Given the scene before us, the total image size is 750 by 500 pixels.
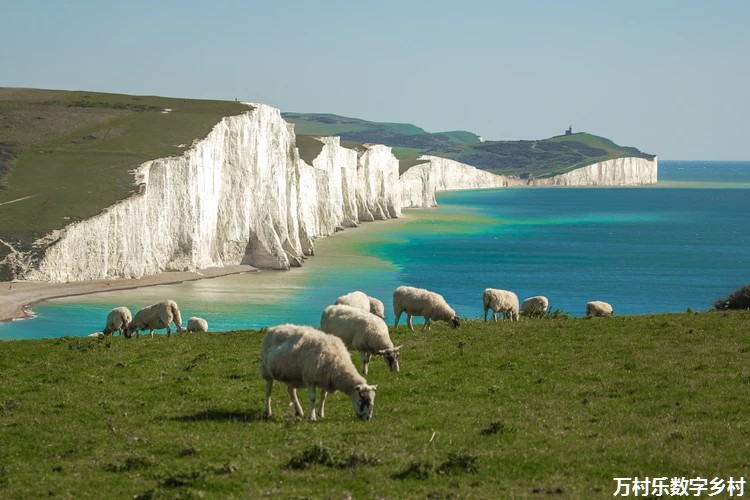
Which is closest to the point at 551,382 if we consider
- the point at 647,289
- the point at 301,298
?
the point at 301,298

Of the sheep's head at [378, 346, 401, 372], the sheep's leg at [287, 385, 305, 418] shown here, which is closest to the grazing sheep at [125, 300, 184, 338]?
the sheep's head at [378, 346, 401, 372]

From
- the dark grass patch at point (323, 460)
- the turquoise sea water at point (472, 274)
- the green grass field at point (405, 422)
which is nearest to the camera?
the green grass field at point (405, 422)

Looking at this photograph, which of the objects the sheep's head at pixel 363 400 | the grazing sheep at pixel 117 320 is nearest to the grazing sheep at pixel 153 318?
the grazing sheep at pixel 117 320

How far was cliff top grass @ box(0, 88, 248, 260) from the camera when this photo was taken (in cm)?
7375

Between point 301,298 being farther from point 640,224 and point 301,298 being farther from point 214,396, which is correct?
point 640,224

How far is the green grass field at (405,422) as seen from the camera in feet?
40.9

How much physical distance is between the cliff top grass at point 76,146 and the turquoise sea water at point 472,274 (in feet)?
33.6

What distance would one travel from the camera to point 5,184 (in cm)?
7969

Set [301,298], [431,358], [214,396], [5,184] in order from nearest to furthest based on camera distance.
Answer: [214,396] → [431,358] → [301,298] → [5,184]

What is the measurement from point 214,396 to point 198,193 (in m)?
66.3

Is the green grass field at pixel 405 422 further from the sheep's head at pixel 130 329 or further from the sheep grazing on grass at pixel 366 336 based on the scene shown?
the sheep's head at pixel 130 329

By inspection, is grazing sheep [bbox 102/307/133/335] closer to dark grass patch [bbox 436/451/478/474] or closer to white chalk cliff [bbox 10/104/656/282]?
dark grass patch [bbox 436/451/478/474]

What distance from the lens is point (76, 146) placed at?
90250 mm

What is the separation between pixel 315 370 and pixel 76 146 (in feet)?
264
